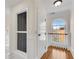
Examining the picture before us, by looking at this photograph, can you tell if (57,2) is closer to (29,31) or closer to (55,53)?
(29,31)

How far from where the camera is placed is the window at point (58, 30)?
4.46ft

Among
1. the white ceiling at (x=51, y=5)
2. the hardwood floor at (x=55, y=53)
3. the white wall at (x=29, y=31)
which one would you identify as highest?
the white ceiling at (x=51, y=5)

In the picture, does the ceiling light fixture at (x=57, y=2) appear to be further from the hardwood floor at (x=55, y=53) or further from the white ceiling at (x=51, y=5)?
the hardwood floor at (x=55, y=53)

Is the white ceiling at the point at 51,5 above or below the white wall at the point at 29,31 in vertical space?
above

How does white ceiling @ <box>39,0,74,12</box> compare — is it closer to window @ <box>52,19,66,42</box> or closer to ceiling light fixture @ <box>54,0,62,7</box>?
ceiling light fixture @ <box>54,0,62,7</box>

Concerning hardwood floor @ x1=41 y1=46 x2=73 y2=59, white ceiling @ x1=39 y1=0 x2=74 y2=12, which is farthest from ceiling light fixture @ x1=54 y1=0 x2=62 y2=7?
hardwood floor @ x1=41 y1=46 x2=73 y2=59

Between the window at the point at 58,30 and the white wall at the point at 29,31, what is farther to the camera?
the window at the point at 58,30

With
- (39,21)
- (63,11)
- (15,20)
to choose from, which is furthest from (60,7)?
(15,20)

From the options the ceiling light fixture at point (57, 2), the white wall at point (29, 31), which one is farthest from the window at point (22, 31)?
the ceiling light fixture at point (57, 2)

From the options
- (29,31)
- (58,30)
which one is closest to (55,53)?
(58,30)

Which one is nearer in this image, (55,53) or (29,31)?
(29,31)

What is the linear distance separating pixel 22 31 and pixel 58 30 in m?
0.50

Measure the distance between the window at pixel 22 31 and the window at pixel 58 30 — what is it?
16.1 inches

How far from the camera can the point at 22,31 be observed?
136 centimetres
